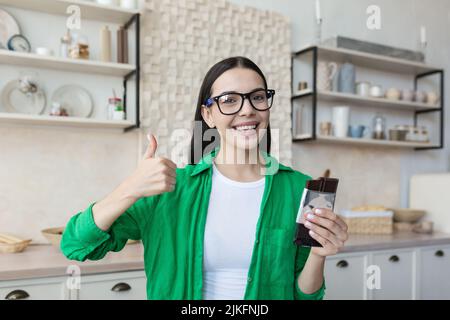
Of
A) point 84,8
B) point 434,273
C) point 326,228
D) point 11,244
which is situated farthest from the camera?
point 434,273

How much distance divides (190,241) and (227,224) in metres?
0.11

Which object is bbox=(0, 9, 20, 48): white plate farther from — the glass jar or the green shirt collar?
the green shirt collar

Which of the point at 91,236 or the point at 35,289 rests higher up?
the point at 91,236

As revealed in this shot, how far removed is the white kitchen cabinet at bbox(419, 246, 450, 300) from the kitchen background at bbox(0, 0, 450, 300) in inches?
22.7

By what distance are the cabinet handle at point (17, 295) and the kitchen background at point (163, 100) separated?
64 centimetres

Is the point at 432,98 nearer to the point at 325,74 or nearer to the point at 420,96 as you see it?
the point at 420,96

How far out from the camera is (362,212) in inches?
117

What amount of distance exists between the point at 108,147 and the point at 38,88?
49cm

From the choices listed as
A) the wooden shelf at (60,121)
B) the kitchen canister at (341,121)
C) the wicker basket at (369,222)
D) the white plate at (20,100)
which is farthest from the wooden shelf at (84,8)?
the wicker basket at (369,222)

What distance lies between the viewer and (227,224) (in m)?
1.16

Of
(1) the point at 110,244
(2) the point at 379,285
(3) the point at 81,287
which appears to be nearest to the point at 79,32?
(3) the point at 81,287

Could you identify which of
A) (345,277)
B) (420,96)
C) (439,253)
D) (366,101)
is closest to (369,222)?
(439,253)

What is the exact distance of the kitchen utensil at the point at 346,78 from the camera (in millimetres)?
3090
